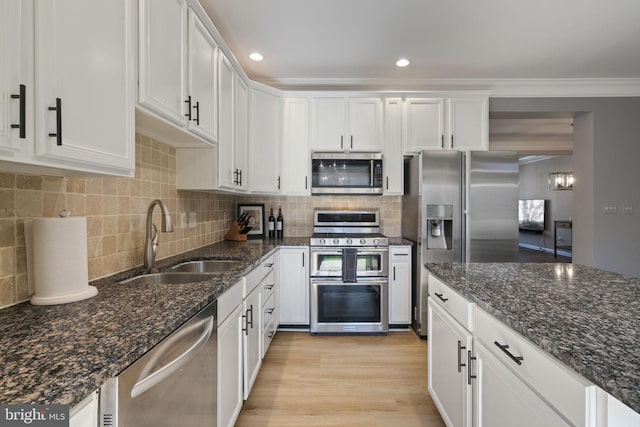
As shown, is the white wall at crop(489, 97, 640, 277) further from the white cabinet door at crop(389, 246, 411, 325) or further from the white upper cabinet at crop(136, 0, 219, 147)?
the white upper cabinet at crop(136, 0, 219, 147)

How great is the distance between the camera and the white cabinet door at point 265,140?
2.95 metres

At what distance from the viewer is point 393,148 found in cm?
324

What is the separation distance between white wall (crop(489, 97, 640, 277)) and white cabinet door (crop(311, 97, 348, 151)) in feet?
6.19

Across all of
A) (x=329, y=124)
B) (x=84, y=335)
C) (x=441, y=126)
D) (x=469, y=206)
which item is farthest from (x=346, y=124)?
(x=84, y=335)

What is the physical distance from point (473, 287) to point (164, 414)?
50.5 inches

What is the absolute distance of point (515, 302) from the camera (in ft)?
3.56

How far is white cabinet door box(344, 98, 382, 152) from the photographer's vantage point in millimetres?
3215

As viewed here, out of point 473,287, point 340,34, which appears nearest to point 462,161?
point 340,34

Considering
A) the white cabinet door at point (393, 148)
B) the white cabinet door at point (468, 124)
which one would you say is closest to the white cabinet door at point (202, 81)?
the white cabinet door at point (393, 148)

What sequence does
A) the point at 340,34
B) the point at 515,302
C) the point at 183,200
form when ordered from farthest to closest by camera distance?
the point at 340,34
the point at 183,200
the point at 515,302

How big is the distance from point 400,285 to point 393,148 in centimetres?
150

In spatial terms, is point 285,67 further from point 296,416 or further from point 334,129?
point 296,416

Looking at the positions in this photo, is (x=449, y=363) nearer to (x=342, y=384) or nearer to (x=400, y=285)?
(x=342, y=384)

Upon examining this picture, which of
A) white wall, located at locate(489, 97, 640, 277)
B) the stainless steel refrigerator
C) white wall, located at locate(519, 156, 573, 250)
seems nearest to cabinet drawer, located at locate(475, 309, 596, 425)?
the stainless steel refrigerator
